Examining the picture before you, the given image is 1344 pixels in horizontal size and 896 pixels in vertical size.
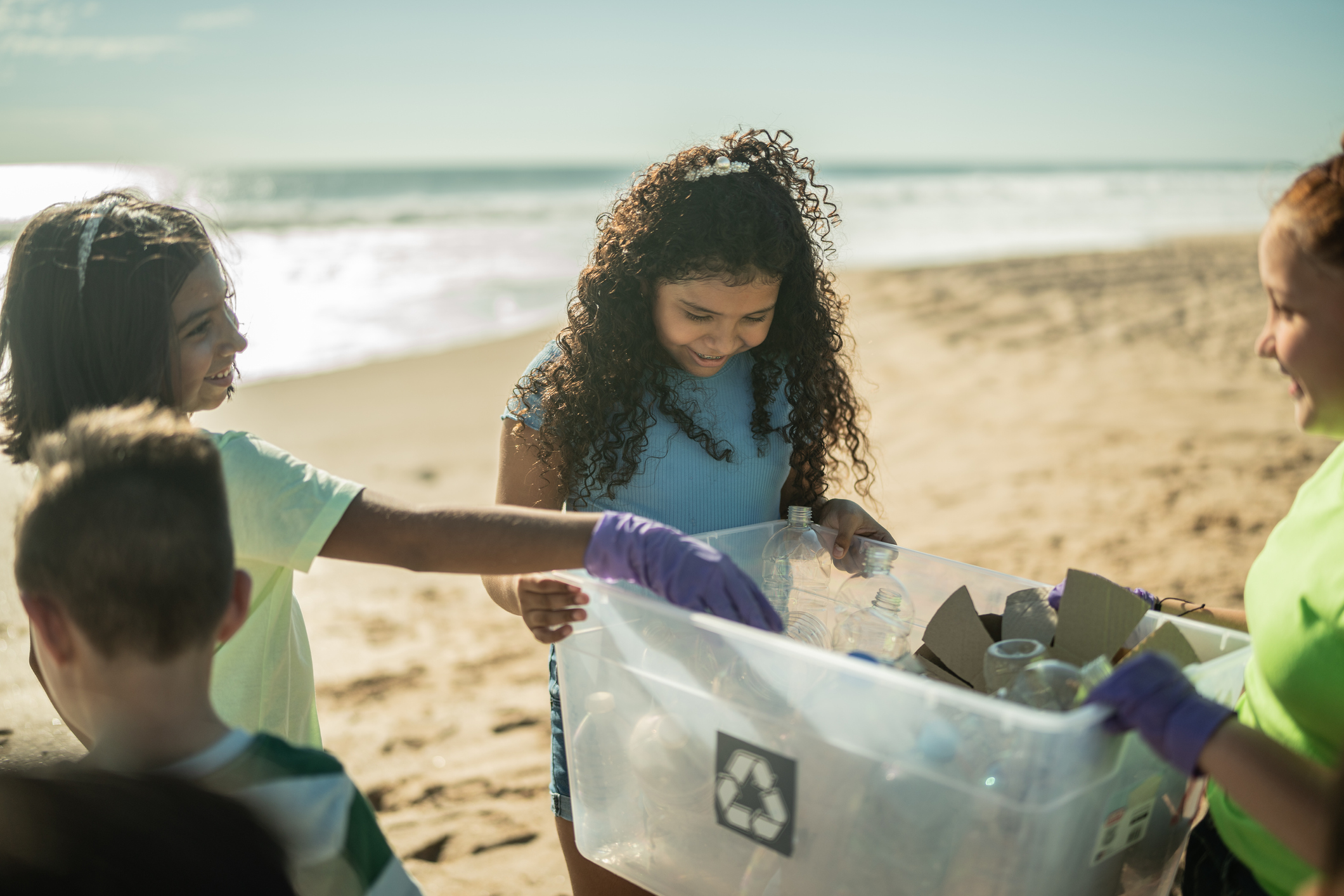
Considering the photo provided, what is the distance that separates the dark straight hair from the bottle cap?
0.80m

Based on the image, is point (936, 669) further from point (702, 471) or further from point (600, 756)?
point (702, 471)

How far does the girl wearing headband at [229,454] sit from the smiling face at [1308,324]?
2.36 feet

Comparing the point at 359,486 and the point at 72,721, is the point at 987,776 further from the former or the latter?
the point at 72,721

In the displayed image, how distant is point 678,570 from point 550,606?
0.23 m

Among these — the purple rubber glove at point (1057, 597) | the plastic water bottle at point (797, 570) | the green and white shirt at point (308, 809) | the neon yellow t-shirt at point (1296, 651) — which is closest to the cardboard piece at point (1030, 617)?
the purple rubber glove at point (1057, 597)

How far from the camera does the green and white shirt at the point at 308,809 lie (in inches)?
39.2

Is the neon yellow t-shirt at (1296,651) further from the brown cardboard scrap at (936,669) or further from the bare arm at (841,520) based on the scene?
the bare arm at (841,520)

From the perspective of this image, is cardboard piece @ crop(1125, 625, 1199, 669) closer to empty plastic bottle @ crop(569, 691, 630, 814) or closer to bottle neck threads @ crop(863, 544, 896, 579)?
bottle neck threads @ crop(863, 544, 896, 579)

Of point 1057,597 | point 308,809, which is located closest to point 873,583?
point 1057,597

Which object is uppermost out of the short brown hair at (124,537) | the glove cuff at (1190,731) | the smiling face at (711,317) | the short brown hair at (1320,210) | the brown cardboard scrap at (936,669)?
the short brown hair at (1320,210)

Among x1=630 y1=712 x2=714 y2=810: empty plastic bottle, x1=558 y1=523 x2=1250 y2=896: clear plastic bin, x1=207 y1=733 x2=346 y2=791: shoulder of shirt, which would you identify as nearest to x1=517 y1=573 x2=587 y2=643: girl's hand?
x1=558 y1=523 x2=1250 y2=896: clear plastic bin

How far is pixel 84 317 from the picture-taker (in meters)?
1.43

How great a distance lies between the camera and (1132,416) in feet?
20.6

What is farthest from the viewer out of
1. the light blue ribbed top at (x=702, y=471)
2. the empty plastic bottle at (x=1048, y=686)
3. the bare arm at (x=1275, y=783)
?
the light blue ribbed top at (x=702, y=471)
